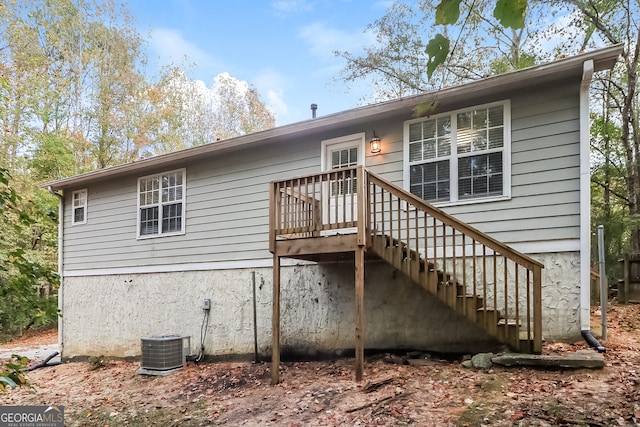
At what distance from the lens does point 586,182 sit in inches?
213

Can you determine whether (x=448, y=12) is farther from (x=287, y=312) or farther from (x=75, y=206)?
(x=75, y=206)

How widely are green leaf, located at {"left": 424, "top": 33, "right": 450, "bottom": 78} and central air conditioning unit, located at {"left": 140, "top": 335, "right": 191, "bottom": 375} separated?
7.64m

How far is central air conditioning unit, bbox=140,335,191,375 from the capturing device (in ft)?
26.1

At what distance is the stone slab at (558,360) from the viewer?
15.1 ft

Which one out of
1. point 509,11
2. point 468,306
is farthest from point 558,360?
point 509,11

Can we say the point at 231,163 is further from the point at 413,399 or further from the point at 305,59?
the point at 305,59

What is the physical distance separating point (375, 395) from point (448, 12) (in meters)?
4.30

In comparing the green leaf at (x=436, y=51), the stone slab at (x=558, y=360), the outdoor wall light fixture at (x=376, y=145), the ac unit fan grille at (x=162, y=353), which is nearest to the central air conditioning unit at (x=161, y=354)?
the ac unit fan grille at (x=162, y=353)

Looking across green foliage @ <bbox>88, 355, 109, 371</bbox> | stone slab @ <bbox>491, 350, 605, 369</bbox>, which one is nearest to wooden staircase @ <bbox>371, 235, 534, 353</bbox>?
stone slab @ <bbox>491, 350, 605, 369</bbox>

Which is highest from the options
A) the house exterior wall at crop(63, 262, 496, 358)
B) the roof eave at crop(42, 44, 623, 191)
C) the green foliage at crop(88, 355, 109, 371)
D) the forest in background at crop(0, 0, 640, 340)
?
the forest in background at crop(0, 0, 640, 340)

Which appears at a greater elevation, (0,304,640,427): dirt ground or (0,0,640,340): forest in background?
(0,0,640,340): forest in background

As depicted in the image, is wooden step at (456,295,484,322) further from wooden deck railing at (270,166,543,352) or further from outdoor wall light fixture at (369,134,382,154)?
outdoor wall light fixture at (369,134,382,154)

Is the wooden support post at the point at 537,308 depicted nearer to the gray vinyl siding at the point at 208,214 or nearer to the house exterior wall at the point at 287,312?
the house exterior wall at the point at 287,312

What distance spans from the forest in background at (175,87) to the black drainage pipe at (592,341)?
5.56 metres
